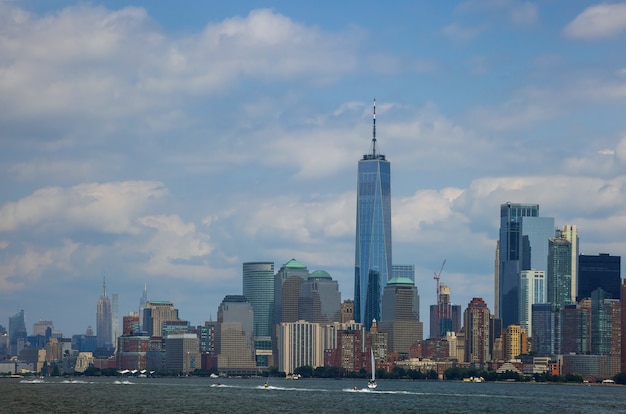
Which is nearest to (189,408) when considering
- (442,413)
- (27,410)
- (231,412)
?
(231,412)

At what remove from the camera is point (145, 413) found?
177m

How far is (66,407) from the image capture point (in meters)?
193

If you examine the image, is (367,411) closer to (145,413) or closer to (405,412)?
(405,412)

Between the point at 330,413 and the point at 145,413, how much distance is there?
2941 centimetres

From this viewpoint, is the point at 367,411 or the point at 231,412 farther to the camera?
the point at 367,411

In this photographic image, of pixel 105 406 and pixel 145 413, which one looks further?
pixel 105 406

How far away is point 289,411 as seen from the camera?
190625 millimetres

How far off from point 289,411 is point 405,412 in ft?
63.5

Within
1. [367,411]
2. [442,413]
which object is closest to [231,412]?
[367,411]

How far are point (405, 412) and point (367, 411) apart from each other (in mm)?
6063

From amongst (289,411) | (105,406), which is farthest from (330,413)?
(105,406)

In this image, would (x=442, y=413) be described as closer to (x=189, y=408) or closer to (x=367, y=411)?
(x=367, y=411)

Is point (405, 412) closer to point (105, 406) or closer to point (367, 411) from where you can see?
point (367, 411)

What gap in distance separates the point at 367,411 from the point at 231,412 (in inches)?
958
